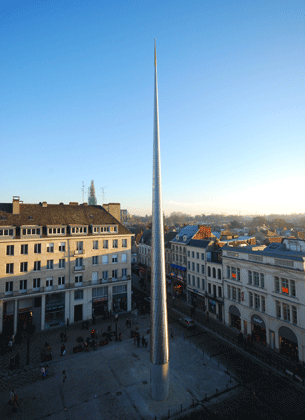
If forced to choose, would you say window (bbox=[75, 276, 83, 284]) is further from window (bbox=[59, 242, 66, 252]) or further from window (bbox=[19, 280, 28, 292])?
window (bbox=[19, 280, 28, 292])

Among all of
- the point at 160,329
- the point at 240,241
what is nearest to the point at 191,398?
the point at 160,329

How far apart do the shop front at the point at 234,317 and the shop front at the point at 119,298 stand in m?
18.8

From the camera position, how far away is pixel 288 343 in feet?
94.7

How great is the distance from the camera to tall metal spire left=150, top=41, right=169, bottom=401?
780 inches

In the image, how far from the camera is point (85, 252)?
42.3 meters

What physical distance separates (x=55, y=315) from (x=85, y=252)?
36.1ft

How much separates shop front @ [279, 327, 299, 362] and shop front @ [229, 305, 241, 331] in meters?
7.44

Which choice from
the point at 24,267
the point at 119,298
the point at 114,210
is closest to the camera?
the point at 24,267

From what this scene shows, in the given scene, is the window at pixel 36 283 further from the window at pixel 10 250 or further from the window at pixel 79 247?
the window at pixel 79 247

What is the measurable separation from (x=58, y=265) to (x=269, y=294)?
103 ft

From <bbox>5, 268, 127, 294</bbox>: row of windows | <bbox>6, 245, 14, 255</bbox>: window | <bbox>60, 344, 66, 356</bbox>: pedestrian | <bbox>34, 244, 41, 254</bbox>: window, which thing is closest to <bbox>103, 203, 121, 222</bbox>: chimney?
<bbox>5, 268, 127, 294</bbox>: row of windows

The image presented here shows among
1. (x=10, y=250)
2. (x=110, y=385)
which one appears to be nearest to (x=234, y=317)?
(x=110, y=385)

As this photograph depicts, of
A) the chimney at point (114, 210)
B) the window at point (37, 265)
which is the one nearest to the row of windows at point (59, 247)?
the window at point (37, 265)

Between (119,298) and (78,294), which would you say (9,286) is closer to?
(78,294)
